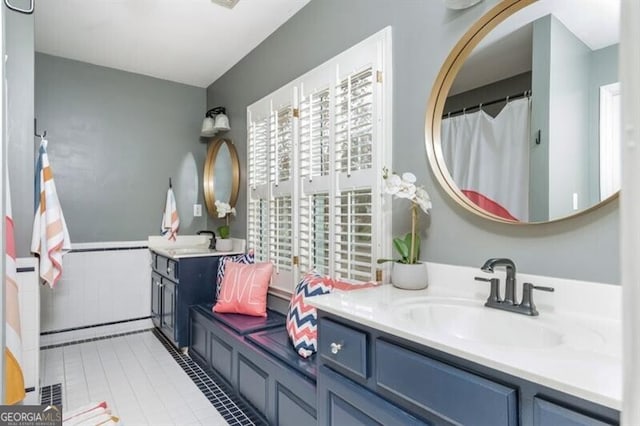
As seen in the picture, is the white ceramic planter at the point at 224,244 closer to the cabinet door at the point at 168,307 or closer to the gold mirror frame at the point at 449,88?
the cabinet door at the point at 168,307

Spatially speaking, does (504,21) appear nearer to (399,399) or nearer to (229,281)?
(399,399)

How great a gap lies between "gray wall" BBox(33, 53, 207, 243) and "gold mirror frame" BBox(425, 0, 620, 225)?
10.3 ft

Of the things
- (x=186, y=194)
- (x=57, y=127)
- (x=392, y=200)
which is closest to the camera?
(x=392, y=200)

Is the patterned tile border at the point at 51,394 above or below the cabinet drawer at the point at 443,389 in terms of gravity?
below

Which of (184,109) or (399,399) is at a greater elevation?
(184,109)

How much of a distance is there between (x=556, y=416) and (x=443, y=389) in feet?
0.86

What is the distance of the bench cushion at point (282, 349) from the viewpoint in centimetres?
167

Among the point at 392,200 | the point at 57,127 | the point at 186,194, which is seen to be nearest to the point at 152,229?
the point at 186,194

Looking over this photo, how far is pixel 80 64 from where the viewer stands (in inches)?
138

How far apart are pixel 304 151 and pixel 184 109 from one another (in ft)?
7.61

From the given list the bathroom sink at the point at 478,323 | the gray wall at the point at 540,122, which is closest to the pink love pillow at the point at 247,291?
the bathroom sink at the point at 478,323

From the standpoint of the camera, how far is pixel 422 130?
171cm

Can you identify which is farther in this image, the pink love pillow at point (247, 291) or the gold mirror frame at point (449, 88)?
the pink love pillow at point (247, 291)

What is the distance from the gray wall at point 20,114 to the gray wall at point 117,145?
135 centimetres
